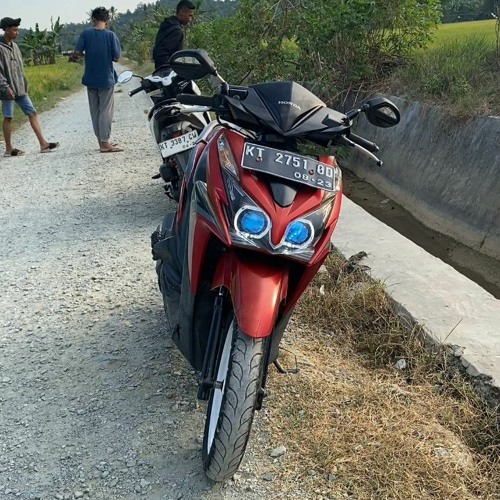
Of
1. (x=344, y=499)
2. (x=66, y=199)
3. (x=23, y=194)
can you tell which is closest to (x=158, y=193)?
(x=66, y=199)

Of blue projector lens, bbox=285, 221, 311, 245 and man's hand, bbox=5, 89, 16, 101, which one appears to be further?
man's hand, bbox=5, 89, 16, 101

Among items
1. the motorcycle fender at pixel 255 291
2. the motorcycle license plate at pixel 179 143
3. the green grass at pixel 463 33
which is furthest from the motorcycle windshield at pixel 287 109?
the green grass at pixel 463 33

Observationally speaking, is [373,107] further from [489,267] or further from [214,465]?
[489,267]

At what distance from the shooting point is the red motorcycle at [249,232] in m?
2.09

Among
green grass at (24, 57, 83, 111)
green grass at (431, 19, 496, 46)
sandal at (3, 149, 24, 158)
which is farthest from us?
green grass at (24, 57, 83, 111)

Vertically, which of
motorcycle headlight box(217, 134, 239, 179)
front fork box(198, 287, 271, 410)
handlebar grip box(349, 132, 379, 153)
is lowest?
front fork box(198, 287, 271, 410)

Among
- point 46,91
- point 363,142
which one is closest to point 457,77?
point 363,142

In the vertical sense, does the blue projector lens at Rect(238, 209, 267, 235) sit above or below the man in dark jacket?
above

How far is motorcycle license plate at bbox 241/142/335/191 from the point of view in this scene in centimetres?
214

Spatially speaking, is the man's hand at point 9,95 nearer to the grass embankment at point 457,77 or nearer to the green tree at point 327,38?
the green tree at point 327,38

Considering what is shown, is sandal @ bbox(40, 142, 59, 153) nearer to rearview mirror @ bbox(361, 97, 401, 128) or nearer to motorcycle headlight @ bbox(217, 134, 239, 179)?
motorcycle headlight @ bbox(217, 134, 239, 179)

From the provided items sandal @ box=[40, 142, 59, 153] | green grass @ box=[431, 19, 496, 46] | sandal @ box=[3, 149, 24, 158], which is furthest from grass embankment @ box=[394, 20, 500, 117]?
sandal @ box=[3, 149, 24, 158]

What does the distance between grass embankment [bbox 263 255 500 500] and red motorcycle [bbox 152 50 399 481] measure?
358mm

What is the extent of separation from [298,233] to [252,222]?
17 cm
